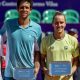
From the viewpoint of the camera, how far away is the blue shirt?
4.93 metres

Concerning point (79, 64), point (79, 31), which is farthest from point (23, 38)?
point (79, 31)

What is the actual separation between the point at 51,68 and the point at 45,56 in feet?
0.74

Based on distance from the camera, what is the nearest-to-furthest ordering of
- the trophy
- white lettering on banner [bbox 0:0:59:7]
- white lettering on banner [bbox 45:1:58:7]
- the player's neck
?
the trophy → the player's neck → white lettering on banner [bbox 0:0:59:7] → white lettering on banner [bbox 45:1:58:7]

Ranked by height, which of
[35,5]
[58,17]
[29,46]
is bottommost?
[29,46]

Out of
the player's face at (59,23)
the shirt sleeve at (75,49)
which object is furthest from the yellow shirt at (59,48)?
the player's face at (59,23)

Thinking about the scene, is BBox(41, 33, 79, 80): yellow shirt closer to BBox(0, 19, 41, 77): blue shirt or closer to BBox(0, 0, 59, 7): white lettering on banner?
BBox(0, 19, 41, 77): blue shirt

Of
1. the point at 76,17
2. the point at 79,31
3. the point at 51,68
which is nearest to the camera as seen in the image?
the point at 51,68

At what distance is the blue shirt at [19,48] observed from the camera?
493 cm

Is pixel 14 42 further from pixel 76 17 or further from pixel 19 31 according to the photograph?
pixel 76 17

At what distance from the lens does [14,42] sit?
4.93 metres

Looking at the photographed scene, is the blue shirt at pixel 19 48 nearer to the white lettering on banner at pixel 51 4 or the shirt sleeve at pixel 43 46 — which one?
the shirt sleeve at pixel 43 46

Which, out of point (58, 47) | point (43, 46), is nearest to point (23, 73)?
point (43, 46)

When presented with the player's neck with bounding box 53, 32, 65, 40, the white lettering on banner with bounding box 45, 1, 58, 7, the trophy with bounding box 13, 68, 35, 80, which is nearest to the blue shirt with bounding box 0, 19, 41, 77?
the trophy with bounding box 13, 68, 35, 80

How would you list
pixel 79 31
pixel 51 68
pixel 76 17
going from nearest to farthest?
pixel 51 68
pixel 79 31
pixel 76 17
